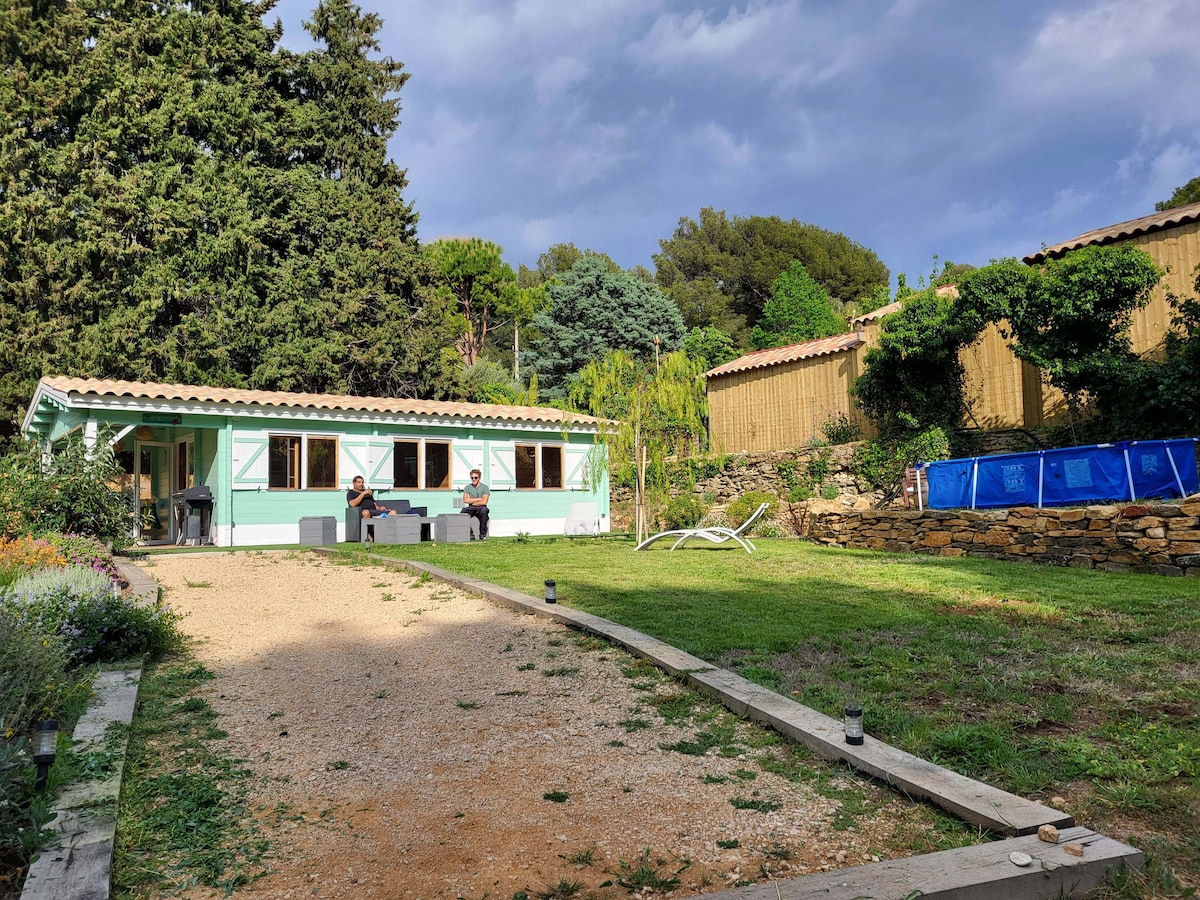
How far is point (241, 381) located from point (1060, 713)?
2300 centimetres

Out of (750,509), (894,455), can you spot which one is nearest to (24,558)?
(750,509)

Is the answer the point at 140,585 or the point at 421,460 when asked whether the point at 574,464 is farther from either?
the point at 140,585

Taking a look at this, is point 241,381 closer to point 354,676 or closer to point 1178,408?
point 354,676

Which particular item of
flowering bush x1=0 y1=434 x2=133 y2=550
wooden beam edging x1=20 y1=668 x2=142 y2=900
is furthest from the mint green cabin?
wooden beam edging x1=20 y1=668 x2=142 y2=900

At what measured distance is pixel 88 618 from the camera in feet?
14.3

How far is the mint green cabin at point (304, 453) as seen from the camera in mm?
12570

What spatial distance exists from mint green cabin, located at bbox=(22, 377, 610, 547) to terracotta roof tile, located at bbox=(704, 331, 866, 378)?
3917mm

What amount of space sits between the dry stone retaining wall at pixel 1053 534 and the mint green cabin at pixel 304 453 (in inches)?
171

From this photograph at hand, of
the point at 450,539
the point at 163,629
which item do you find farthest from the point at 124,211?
the point at 163,629

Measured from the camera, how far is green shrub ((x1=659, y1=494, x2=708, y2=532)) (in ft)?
44.2

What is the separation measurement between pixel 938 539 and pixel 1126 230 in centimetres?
630

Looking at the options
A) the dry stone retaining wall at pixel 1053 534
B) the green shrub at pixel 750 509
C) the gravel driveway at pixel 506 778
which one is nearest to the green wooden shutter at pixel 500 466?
the green shrub at pixel 750 509

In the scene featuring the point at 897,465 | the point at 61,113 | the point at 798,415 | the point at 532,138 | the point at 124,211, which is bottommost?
the point at 897,465

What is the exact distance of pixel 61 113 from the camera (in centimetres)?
2192
